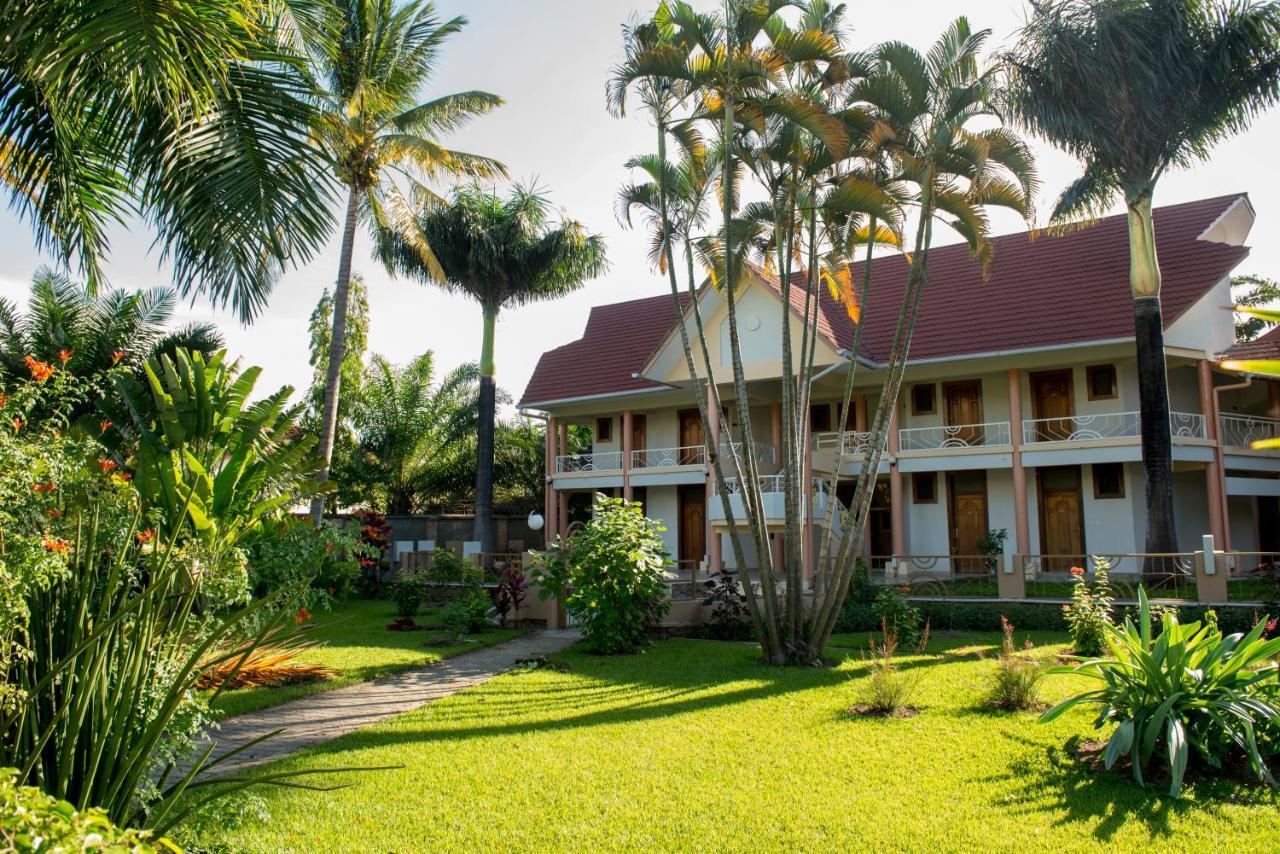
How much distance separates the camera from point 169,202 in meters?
5.48

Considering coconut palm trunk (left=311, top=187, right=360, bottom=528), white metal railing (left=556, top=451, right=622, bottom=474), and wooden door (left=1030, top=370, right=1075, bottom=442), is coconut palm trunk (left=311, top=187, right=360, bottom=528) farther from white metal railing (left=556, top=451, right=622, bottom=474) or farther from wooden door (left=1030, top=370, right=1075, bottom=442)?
wooden door (left=1030, top=370, right=1075, bottom=442)

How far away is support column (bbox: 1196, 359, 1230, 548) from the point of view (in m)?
20.2

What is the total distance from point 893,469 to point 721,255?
10.4 metres

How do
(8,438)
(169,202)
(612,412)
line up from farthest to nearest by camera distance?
(612,412) < (169,202) < (8,438)

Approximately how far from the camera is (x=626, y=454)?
27.4 m

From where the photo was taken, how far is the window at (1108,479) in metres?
21.8

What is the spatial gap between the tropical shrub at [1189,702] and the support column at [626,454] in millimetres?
20483

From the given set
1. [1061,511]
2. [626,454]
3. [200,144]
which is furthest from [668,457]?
[200,144]

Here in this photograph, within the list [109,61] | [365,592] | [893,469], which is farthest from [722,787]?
Result: [365,592]

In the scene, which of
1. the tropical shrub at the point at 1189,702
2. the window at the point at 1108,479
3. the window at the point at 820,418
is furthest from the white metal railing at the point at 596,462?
the tropical shrub at the point at 1189,702

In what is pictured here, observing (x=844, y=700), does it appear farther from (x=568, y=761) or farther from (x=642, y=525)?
(x=642, y=525)

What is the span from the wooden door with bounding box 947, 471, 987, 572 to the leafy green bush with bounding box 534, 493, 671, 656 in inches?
510

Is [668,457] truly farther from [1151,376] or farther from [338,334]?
[1151,376]

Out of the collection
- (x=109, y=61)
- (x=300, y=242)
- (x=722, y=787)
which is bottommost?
(x=722, y=787)
